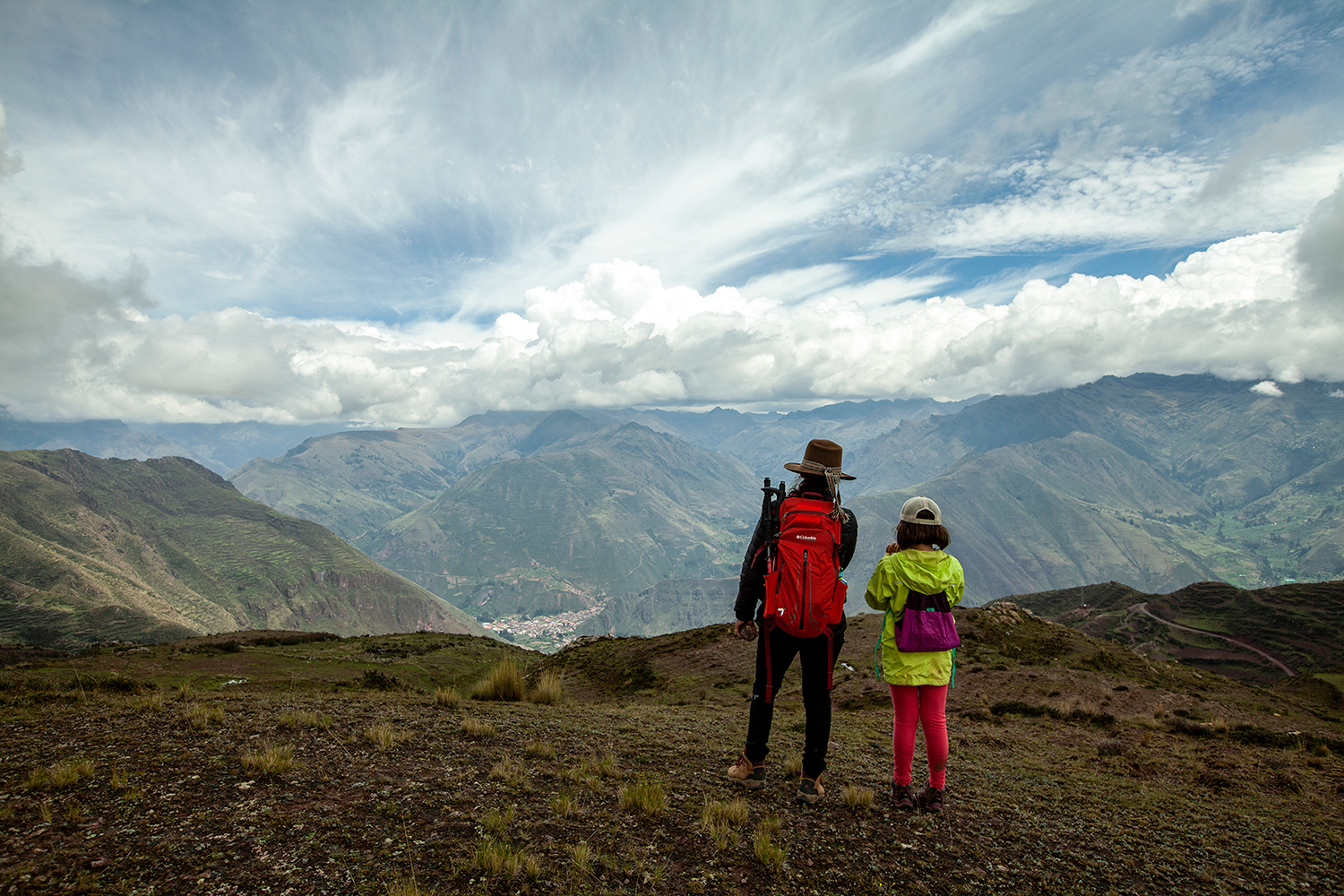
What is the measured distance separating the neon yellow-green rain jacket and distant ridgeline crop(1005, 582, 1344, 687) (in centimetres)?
9076

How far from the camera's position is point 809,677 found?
6449 mm

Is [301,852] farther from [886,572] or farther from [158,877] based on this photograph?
[886,572]

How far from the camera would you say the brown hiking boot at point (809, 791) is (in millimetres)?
6271

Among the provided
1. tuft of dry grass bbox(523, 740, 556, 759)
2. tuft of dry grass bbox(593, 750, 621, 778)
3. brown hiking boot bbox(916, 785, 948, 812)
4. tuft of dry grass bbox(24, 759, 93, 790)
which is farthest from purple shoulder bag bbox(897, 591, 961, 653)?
tuft of dry grass bbox(24, 759, 93, 790)

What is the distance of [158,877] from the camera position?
398 cm

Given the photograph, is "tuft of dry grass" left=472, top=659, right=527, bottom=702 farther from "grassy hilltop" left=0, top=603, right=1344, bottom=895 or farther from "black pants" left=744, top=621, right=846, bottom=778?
"black pants" left=744, top=621, right=846, bottom=778

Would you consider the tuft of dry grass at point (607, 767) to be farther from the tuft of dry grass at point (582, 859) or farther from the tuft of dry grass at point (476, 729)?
the tuft of dry grass at point (582, 859)

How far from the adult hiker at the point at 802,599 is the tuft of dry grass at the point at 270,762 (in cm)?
488

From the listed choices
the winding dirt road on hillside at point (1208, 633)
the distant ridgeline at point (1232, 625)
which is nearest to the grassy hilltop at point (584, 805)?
the distant ridgeline at point (1232, 625)

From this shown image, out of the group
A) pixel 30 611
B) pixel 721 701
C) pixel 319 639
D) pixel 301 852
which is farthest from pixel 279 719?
pixel 30 611

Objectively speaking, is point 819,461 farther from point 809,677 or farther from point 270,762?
point 270,762

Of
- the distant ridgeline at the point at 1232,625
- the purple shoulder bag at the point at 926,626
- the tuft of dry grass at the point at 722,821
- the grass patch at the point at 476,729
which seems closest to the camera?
the tuft of dry grass at the point at 722,821

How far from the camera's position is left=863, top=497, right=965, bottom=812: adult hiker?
6309mm

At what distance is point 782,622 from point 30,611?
22968cm
